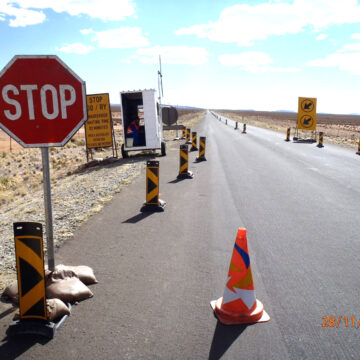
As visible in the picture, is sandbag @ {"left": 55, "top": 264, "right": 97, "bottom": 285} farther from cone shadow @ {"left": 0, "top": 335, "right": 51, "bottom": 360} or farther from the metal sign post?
cone shadow @ {"left": 0, "top": 335, "right": 51, "bottom": 360}

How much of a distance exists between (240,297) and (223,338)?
0.50 m

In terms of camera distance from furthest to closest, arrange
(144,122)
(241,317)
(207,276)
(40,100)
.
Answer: (144,122)
(207,276)
(241,317)
(40,100)

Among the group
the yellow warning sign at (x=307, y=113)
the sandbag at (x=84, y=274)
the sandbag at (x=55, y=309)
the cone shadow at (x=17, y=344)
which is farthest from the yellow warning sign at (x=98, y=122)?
the yellow warning sign at (x=307, y=113)

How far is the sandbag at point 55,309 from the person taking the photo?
137 inches

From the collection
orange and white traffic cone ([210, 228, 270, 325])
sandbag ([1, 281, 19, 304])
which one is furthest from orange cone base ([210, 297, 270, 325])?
sandbag ([1, 281, 19, 304])

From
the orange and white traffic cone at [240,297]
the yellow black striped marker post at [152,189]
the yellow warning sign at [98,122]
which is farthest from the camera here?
the yellow warning sign at [98,122]

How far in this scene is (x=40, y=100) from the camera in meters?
3.44

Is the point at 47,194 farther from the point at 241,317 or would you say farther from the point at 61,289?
the point at 241,317

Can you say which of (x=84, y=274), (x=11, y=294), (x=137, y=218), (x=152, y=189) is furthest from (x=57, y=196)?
(x=11, y=294)

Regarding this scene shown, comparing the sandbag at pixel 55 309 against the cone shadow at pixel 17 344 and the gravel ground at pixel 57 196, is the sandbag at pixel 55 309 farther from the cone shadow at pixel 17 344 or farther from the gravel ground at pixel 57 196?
the gravel ground at pixel 57 196

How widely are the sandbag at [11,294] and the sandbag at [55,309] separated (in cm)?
59

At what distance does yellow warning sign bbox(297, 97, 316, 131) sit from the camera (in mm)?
25275

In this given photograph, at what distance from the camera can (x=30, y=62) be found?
11.0ft

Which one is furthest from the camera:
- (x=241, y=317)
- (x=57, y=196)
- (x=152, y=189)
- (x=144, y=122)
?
(x=144, y=122)
